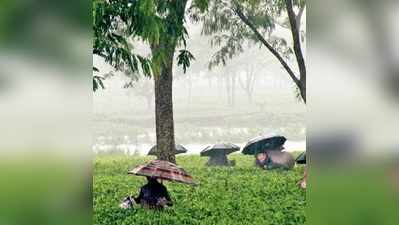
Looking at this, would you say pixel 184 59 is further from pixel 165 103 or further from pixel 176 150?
pixel 176 150

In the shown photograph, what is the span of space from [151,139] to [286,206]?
0.90m

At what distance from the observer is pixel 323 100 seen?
4.81 ft

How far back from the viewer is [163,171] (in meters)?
3.20

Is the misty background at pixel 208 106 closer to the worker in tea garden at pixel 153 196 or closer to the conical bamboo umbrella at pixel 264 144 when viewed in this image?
the conical bamboo umbrella at pixel 264 144

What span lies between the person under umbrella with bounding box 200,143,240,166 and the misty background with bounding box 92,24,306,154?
34 mm

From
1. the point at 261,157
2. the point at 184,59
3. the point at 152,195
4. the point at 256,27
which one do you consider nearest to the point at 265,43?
the point at 256,27

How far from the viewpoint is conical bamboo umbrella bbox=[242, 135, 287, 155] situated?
10.5 ft

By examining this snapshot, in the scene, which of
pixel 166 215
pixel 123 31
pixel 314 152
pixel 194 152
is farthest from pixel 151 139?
pixel 314 152

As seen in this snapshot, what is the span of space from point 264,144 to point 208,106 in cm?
40

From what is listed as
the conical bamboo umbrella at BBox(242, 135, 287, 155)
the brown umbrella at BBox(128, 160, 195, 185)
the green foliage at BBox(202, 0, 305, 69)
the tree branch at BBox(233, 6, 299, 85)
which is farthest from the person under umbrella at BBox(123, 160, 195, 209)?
the tree branch at BBox(233, 6, 299, 85)

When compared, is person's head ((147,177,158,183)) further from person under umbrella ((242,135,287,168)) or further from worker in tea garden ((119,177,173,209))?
person under umbrella ((242,135,287,168))

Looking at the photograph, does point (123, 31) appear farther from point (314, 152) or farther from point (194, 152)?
point (314, 152)

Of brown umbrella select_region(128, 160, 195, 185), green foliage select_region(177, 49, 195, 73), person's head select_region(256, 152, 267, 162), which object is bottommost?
brown umbrella select_region(128, 160, 195, 185)

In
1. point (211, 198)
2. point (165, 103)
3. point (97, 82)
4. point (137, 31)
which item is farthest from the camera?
point (211, 198)
